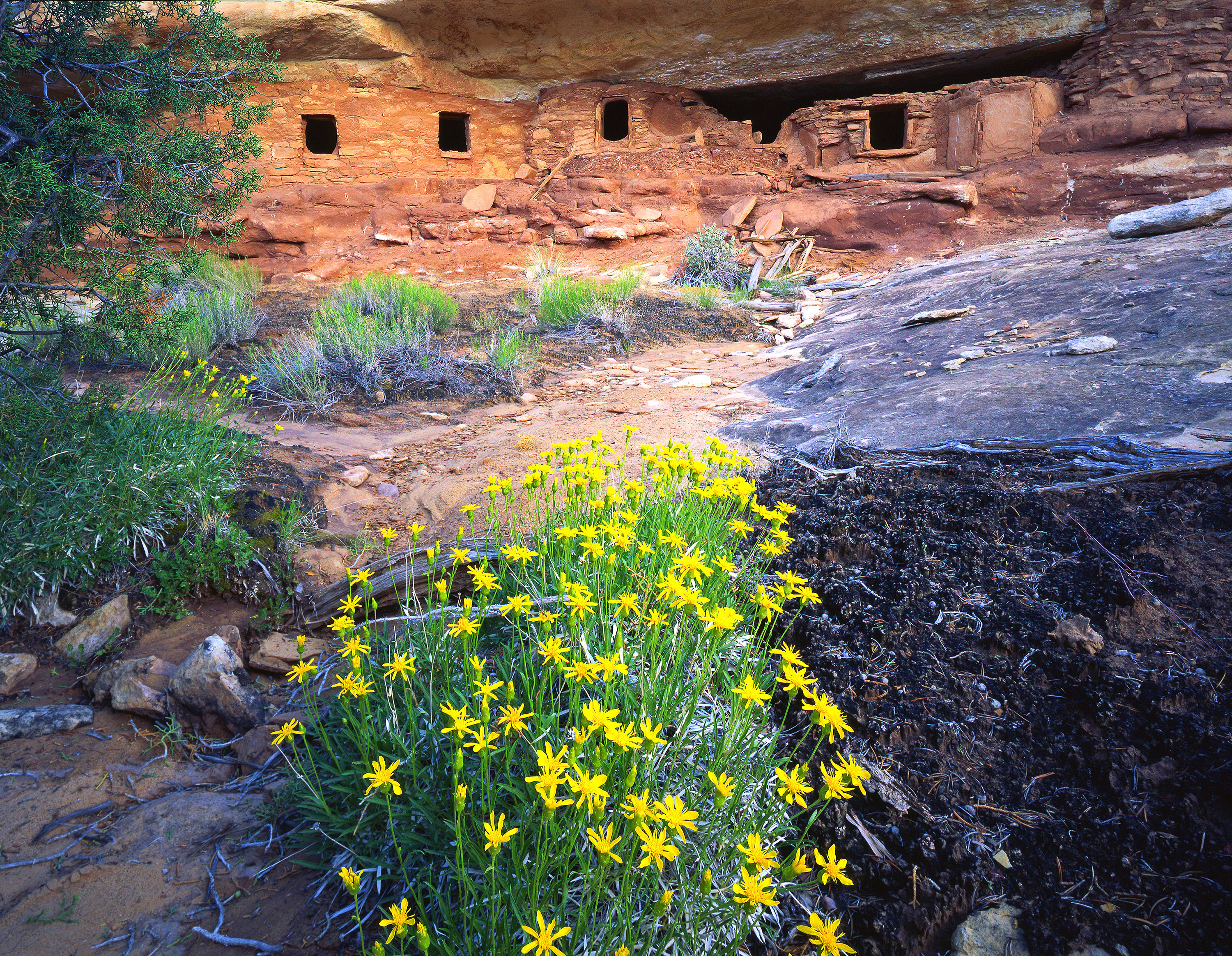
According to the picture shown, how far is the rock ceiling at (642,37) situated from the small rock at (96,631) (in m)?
10.8

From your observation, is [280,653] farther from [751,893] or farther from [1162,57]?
[1162,57]

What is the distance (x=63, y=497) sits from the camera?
2.53m

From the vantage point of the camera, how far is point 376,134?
11.7m

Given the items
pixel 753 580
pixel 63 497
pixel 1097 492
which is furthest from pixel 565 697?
pixel 63 497

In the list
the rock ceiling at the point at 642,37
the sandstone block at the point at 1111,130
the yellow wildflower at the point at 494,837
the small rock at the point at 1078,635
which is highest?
the rock ceiling at the point at 642,37

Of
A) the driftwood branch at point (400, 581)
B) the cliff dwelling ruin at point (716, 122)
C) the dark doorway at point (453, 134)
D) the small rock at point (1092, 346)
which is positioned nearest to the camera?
the driftwood branch at point (400, 581)

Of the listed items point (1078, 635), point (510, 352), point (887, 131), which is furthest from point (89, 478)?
point (887, 131)

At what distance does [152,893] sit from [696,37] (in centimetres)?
1274

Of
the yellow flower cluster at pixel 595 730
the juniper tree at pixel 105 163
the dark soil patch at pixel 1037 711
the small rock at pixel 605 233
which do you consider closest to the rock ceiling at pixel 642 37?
the small rock at pixel 605 233

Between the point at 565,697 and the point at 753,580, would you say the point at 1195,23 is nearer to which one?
the point at 753,580

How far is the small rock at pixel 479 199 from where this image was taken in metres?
12.0

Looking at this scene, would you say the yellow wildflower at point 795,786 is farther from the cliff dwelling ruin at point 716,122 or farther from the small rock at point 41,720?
the cliff dwelling ruin at point 716,122

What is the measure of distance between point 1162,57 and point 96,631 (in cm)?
1420

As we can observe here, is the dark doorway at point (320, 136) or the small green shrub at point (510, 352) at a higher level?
the dark doorway at point (320, 136)
